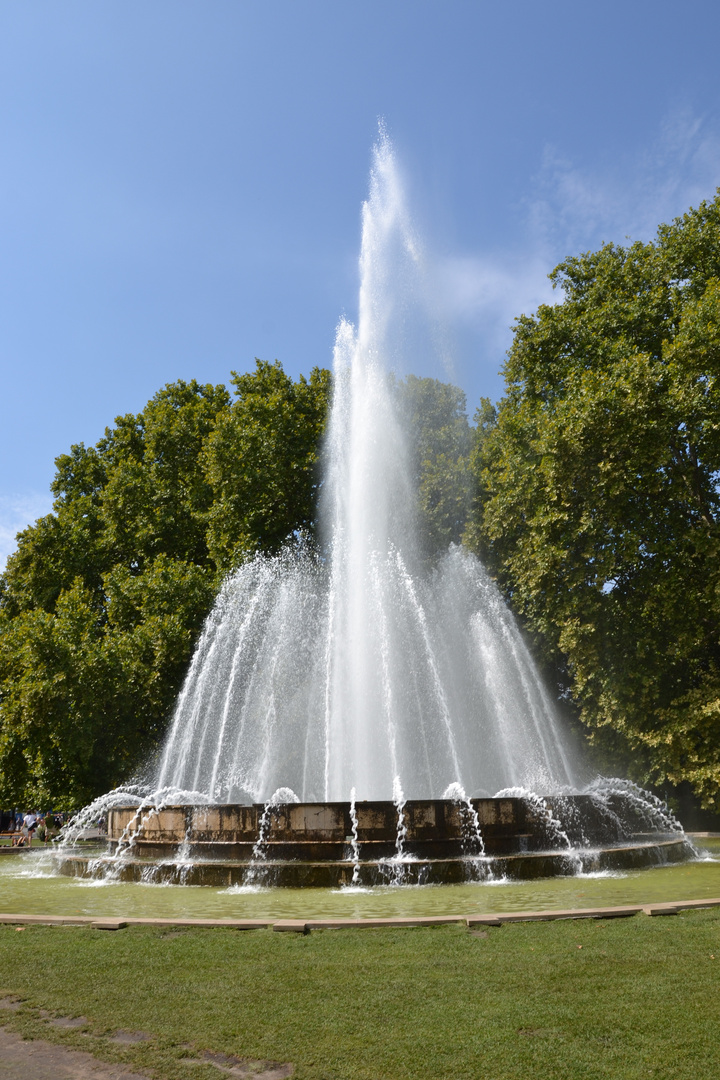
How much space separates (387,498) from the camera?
23594 mm

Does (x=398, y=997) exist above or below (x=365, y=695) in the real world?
below

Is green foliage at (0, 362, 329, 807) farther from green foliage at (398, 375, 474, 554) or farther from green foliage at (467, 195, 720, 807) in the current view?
green foliage at (467, 195, 720, 807)

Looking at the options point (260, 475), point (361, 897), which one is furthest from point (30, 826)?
point (361, 897)

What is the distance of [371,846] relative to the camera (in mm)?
11836

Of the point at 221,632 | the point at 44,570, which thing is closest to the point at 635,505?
the point at 221,632

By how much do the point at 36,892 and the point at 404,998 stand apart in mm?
8682

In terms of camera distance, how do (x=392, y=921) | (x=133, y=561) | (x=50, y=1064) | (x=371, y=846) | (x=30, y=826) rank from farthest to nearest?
(x=133, y=561) < (x=30, y=826) < (x=371, y=846) < (x=392, y=921) < (x=50, y=1064)

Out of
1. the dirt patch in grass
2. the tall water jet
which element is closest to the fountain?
the tall water jet

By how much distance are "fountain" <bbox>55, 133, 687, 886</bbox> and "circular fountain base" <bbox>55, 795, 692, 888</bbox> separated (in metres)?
0.07

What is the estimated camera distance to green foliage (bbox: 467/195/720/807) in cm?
2017

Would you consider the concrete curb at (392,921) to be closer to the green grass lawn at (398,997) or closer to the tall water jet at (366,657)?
the green grass lawn at (398,997)

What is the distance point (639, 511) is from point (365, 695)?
9.03m

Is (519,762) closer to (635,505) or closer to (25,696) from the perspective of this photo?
(635,505)

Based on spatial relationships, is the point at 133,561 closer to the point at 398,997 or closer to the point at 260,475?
the point at 260,475
